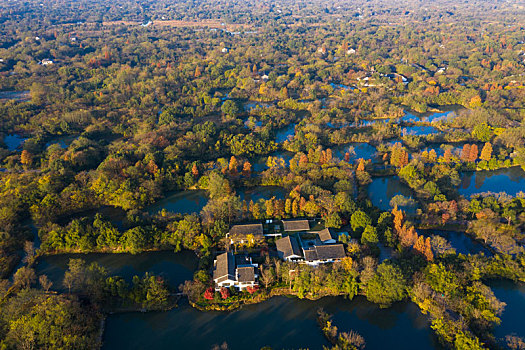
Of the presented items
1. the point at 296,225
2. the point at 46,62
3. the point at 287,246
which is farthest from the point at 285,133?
the point at 46,62

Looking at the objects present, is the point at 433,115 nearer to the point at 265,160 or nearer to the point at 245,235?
the point at 265,160

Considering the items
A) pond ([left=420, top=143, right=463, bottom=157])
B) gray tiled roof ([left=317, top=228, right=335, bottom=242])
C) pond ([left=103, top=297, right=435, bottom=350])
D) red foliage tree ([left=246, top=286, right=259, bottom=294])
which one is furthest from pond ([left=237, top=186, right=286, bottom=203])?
pond ([left=420, top=143, right=463, bottom=157])

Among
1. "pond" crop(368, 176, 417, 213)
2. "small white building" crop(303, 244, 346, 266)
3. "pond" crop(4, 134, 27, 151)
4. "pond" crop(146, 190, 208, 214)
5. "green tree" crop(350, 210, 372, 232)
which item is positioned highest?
"green tree" crop(350, 210, 372, 232)

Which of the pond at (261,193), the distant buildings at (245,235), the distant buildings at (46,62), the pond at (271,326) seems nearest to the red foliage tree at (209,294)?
the pond at (271,326)

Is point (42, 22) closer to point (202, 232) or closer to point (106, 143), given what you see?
point (106, 143)

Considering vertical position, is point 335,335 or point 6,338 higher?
point 6,338

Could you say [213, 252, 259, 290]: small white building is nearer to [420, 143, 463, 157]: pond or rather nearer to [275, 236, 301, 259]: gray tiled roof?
[275, 236, 301, 259]: gray tiled roof

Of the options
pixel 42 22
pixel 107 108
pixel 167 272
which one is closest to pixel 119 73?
pixel 107 108
